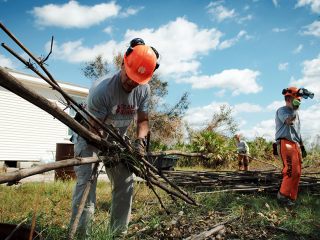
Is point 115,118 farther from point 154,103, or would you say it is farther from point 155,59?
point 154,103

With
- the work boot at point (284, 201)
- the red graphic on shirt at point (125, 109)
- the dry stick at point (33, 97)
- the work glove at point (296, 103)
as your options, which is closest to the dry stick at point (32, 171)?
the dry stick at point (33, 97)

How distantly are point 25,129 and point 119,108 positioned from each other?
9.82 meters

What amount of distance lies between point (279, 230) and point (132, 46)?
2823mm

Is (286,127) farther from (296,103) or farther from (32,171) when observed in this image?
(32,171)

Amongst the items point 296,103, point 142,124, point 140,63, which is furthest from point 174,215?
point 296,103

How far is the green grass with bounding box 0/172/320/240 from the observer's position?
8.14 ft

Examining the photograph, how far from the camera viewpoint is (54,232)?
2.05 metres

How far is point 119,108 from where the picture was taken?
2.74 m

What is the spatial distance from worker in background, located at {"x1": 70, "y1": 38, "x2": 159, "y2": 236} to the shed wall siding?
30.7 feet

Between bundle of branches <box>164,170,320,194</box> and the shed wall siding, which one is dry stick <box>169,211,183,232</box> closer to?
bundle of branches <box>164,170,320,194</box>

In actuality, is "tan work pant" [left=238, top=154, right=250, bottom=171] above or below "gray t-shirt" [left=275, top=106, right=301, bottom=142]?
below

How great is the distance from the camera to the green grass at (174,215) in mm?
2482

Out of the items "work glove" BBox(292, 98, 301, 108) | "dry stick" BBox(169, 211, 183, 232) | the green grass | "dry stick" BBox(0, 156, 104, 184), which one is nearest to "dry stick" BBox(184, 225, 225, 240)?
the green grass

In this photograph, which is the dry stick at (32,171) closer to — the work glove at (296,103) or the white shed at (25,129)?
the work glove at (296,103)
